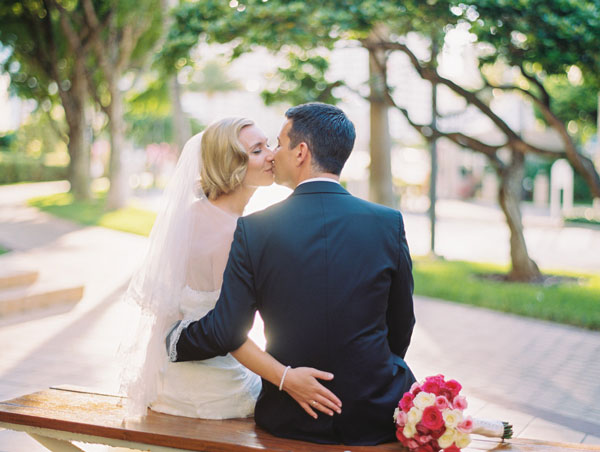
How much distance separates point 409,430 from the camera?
2602mm

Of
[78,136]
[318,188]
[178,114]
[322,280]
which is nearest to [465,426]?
[322,280]

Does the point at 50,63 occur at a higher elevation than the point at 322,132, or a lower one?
higher

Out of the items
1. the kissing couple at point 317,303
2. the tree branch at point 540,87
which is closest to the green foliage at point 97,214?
the tree branch at point 540,87

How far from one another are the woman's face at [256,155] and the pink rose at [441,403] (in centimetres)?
126

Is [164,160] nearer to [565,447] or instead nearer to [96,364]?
[96,364]

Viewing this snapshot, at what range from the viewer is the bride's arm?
2.63 metres

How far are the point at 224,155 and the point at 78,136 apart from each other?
24157mm

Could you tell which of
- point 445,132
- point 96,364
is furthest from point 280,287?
point 445,132

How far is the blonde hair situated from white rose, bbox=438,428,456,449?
55.7 inches

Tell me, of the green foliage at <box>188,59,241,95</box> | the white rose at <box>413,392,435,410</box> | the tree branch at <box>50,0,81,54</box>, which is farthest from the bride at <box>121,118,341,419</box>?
the green foliage at <box>188,59,241,95</box>

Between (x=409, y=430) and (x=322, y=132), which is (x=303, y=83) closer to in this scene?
(x=322, y=132)

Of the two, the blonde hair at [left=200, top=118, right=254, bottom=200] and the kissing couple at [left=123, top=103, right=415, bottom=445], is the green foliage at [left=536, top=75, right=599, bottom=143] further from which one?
the kissing couple at [left=123, top=103, right=415, bottom=445]

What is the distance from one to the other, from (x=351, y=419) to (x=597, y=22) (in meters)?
7.82

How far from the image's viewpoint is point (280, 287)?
2.64m
